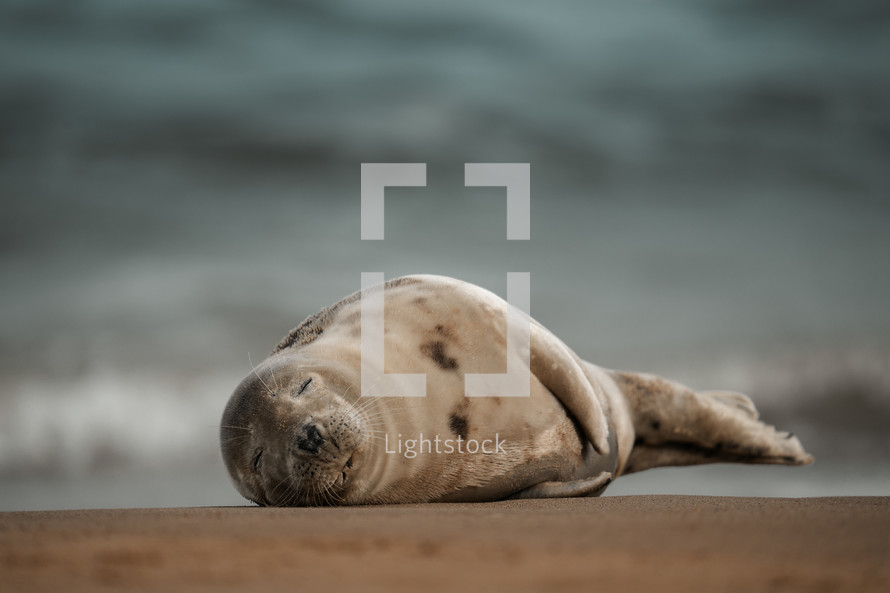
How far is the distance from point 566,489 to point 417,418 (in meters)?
0.72

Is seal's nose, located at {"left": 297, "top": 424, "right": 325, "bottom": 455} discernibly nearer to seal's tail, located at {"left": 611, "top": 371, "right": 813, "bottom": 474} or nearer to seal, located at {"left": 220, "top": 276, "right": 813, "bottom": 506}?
seal, located at {"left": 220, "top": 276, "right": 813, "bottom": 506}

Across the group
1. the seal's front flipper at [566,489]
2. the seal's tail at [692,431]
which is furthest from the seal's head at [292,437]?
the seal's tail at [692,431]

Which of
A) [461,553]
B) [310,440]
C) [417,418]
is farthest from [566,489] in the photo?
[461,553]

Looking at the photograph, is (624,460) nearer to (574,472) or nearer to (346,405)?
(574,472)

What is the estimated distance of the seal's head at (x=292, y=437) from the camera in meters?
3.26

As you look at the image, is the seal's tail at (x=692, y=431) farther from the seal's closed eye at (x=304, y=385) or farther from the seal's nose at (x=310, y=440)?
the seal's nose at (x=310, y=440)

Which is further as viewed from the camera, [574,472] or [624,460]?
[624,460]

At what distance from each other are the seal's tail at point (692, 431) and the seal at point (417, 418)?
640mm

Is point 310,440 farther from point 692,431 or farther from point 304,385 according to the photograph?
point 692,431

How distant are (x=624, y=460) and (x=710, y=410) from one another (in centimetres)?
75

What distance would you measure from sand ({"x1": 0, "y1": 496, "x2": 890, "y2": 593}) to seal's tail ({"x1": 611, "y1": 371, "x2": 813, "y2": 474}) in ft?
9.66

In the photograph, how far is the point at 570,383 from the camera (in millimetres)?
3998

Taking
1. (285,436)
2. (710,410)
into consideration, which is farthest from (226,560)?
(710,410)

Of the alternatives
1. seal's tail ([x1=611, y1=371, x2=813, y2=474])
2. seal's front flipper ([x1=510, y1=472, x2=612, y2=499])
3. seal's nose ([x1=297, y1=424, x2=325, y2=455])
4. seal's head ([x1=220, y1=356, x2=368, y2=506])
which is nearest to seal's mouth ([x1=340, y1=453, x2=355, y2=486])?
seal's head ([x1=220, y1=356, x2=368, y2=506])
